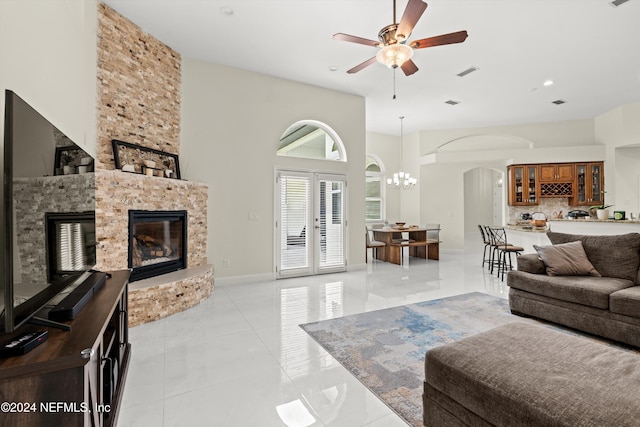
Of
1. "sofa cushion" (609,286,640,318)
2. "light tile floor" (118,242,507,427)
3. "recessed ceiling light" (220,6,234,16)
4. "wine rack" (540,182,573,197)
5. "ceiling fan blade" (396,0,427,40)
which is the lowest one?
"light tile floor" (118,242,507,427)

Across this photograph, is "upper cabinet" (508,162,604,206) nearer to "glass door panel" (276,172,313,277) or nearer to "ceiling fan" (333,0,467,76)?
"glass door panel" (276,172,313,277)

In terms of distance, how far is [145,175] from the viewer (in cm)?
382

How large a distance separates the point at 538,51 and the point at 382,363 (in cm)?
514

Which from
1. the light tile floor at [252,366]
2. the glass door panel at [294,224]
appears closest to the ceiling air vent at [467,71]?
the glass door panel at [294,224]

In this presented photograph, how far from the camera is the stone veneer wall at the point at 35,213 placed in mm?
A: 1381

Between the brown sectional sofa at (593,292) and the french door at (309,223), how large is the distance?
3.15 m

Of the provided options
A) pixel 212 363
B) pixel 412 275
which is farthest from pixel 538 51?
pixel 212 363

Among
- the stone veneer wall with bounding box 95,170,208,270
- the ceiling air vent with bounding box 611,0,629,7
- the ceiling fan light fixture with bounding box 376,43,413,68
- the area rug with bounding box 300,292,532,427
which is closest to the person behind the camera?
the area rug with bounding box 300,292,532,427

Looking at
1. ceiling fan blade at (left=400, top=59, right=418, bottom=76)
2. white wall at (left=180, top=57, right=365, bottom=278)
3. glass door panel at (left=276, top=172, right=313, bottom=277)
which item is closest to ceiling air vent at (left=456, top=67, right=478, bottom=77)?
ceiling fan blade at (left=400, top=59, right=418, bottom=76)

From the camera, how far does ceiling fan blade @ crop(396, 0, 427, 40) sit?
99.0 inches

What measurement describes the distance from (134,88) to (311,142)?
306 cm

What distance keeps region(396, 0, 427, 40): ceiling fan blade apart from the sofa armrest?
9.60 ft

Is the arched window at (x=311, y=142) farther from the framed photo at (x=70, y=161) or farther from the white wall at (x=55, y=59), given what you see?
the framed photo at (x=70, y=161)

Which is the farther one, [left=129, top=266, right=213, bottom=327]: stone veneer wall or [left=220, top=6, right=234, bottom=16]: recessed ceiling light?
[left=220, top=6, right=234, bottom=16]: recessed ceiling light
